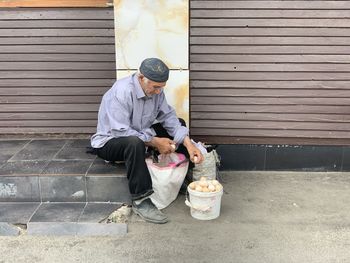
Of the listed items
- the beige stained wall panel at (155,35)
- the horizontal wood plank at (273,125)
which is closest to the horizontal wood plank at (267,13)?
the beige stained wall panel at (155,35)

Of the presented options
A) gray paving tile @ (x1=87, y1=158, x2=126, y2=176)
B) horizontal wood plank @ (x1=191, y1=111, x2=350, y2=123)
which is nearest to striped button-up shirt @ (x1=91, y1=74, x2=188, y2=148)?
gray paving tile @ (x1=87, y1=158, x2=126, y2=176)

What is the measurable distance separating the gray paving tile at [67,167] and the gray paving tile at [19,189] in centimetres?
16

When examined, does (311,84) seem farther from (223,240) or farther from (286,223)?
(223,240)

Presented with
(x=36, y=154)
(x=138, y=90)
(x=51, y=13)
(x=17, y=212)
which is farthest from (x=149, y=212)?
(x=51, y=13)

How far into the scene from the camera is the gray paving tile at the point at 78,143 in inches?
200

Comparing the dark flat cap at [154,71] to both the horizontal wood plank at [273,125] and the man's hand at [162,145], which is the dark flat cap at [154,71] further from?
the horizontal wood plank at [273,125]

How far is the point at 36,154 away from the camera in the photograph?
4805 millimetres

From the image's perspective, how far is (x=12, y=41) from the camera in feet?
17.1

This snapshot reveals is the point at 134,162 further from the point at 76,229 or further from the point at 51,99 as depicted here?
the point at 51,99

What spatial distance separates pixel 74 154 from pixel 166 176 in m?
1.22

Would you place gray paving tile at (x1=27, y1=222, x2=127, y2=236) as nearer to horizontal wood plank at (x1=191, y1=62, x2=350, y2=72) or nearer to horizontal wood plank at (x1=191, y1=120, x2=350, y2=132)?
horizontal wood plank at (x1=191, y1=120, x2=350, y2=132)

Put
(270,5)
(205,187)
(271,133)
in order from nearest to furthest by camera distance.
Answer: (205,187), (270,5), (271,133)

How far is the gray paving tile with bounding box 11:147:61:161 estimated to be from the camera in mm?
4684

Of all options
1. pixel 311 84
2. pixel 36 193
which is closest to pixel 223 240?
pixel 36 193
